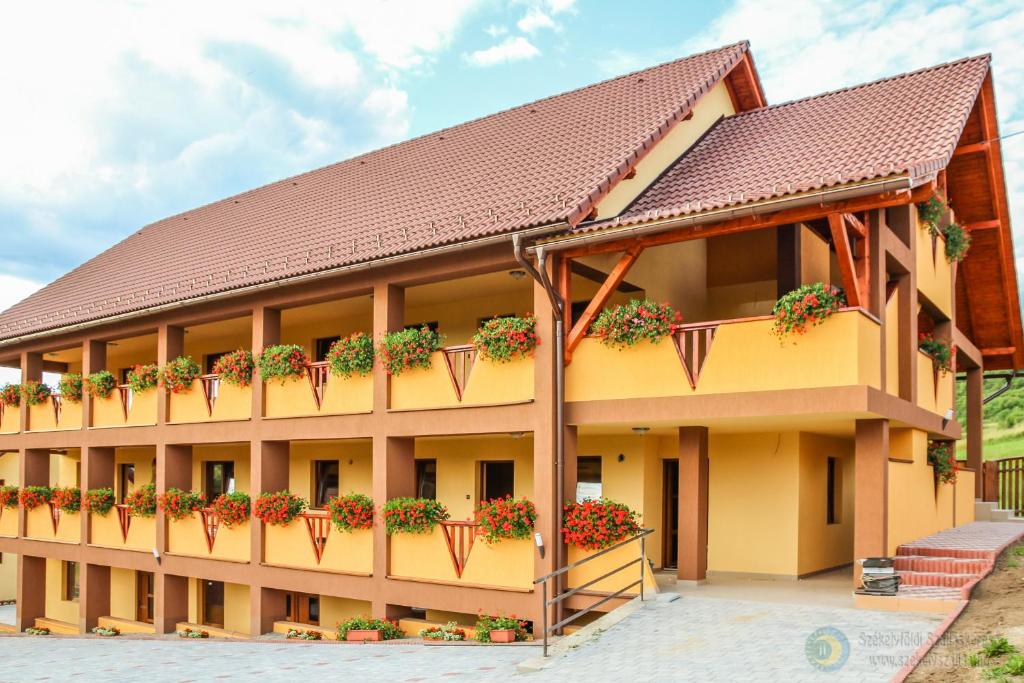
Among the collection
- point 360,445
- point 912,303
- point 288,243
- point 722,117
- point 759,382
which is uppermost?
point 722,117

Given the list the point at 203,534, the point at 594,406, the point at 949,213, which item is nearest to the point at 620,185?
the point at 594,406

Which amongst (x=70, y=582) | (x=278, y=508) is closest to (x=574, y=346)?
(x=278, y=508)

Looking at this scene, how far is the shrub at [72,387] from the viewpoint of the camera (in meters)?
21.8

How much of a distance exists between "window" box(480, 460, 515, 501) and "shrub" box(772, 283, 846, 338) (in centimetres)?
716

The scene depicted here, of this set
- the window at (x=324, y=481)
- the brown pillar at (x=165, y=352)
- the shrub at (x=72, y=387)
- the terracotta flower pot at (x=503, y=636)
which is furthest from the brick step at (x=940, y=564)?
the shrub at (x=72, y=387)

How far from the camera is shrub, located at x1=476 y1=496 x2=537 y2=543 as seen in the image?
13109 millimetres

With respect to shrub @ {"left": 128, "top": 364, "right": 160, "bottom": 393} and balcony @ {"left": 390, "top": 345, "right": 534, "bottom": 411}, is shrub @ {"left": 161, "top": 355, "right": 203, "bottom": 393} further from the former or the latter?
balcony @ {"left": 390, "top": 345, "right": 534, "bottom": 411}

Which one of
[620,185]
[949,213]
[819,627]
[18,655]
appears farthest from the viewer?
[949,213]

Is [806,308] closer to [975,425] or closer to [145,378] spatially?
[145,378]

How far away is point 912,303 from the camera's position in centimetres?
1470

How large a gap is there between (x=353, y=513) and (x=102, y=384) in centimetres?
900

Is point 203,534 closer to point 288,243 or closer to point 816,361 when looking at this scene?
point 288,243

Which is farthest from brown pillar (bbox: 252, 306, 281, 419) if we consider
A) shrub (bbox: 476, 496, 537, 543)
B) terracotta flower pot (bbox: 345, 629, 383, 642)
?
shrub (bbox: 476, 496, 537, 543)

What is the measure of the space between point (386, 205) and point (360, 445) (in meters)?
5.06
